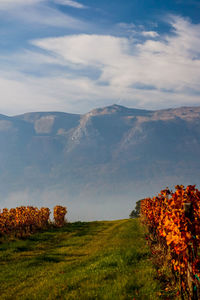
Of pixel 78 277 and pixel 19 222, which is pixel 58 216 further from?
pixel 78 277

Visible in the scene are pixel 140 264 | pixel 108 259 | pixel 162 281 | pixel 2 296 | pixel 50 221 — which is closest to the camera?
pixel 162 281

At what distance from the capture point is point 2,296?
462 inches

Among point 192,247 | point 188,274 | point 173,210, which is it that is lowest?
point 188,274

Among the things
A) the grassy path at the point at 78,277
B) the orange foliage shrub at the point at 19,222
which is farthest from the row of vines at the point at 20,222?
the grassy path at the point at 78,277

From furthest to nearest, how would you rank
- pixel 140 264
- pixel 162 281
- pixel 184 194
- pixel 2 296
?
pixel 140 264 → pixel 2 296 → pixel 162 281 → pixel 184 194

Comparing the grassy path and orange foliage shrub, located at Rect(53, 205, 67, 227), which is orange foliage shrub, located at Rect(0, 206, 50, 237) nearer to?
orange foliage shrub, located at Rect(53, 205, 67, 227)

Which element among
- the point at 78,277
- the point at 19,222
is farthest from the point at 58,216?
the point at 78,277

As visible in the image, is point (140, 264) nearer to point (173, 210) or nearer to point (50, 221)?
point (173, 210)

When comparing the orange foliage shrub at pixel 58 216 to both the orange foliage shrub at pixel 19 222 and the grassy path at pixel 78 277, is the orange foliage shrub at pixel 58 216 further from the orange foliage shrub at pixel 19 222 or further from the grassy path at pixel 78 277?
the grassy path at pixel 78 277

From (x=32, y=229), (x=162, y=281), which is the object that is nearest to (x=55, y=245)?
(x=32, y=229)

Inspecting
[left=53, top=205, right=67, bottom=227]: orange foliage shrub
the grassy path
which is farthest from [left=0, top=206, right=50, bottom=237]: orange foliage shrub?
the grassy path

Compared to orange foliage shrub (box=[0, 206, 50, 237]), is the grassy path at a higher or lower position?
lower

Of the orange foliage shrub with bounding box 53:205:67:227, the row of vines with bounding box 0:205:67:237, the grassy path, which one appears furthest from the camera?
the orange foliage shrub with bounding box 53:205:67:227

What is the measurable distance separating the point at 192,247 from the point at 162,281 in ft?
10.0
